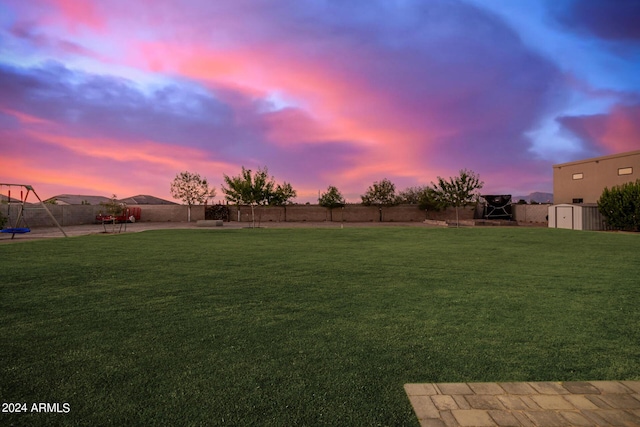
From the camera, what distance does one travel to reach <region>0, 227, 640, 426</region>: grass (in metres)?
2.79

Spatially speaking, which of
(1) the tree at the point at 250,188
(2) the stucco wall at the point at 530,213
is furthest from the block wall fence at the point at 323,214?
(1) the tree at the point at 250,188

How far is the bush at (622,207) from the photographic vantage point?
24109 mm

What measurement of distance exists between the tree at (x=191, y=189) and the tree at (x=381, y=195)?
68.9 feet

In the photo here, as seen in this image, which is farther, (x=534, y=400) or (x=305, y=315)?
(x=305, y=315)

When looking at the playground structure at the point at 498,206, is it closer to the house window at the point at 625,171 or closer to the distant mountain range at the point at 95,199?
the house window at the point at 625,171

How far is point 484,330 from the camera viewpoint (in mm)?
4375

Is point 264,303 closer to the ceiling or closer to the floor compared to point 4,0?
closer to the floor

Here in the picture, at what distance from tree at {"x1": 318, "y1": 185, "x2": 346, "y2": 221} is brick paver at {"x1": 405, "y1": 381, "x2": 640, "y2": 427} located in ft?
137

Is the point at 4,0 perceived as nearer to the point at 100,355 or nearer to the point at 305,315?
the point at 100,355

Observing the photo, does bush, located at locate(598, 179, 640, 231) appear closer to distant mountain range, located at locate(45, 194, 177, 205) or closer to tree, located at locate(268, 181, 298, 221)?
tree, located at locate(268, 181, 298, 221)

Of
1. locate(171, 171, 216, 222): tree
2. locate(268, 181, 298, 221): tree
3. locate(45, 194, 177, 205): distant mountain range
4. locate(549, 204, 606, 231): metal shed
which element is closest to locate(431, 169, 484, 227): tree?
locate(549, 204, 606, 231): metal shed

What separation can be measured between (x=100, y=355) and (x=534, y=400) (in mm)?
4103

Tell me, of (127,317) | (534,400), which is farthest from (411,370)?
(127,317)

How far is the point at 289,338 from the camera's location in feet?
13.4
